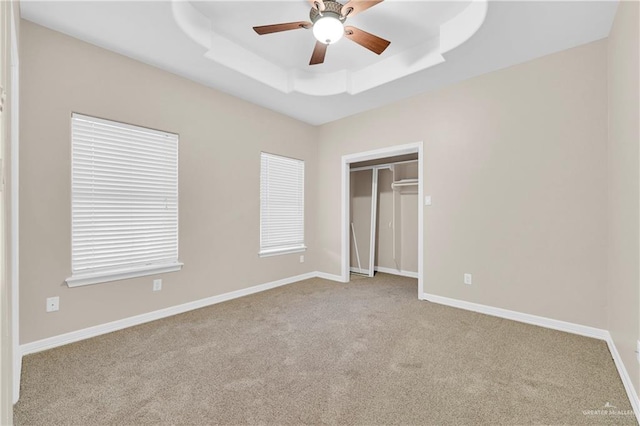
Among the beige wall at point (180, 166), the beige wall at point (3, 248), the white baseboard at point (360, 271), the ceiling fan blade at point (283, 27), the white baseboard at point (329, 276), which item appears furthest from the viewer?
the white baseboard at point (360, 271)

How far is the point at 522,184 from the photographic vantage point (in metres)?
3.06

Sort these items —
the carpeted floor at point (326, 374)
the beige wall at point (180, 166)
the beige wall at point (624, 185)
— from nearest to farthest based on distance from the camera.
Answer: the carpeted floor at point (326, 374) → the beige wall at point (624, 185) → the beige wall at point (180, 166)

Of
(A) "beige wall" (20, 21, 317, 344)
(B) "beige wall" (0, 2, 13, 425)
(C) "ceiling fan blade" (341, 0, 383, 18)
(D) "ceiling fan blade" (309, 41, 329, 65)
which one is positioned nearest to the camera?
(B) "beige wall" (0, 2, 13, 425)

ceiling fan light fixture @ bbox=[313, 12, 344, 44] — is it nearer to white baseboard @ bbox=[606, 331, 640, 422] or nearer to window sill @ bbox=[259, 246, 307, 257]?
window sill @ bbox=[259, 246, 307, 257]

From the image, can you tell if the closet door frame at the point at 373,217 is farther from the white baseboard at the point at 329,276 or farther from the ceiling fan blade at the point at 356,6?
the ceiling fan blade at the point at 356,6

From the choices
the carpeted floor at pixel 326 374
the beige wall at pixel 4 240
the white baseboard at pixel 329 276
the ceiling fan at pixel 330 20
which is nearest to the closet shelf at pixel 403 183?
the white baseboard at pixel 329 276

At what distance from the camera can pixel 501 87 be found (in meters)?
3.19

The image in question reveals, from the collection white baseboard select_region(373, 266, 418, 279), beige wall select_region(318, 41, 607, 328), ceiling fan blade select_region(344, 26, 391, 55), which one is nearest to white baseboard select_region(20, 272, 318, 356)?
white baseboard select_region(373, 266, 418, 279)

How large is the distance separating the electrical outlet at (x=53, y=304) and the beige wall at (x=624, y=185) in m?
4.19

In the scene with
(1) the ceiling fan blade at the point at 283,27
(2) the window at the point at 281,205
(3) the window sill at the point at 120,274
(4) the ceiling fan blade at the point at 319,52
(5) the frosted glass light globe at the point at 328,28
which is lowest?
(3) the window sill at the point at 120,274

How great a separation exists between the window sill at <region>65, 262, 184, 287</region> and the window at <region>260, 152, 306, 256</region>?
51.5 inches

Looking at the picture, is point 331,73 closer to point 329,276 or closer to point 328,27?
point 328,27

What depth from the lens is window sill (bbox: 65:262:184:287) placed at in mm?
2611

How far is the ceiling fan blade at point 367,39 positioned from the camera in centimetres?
239
